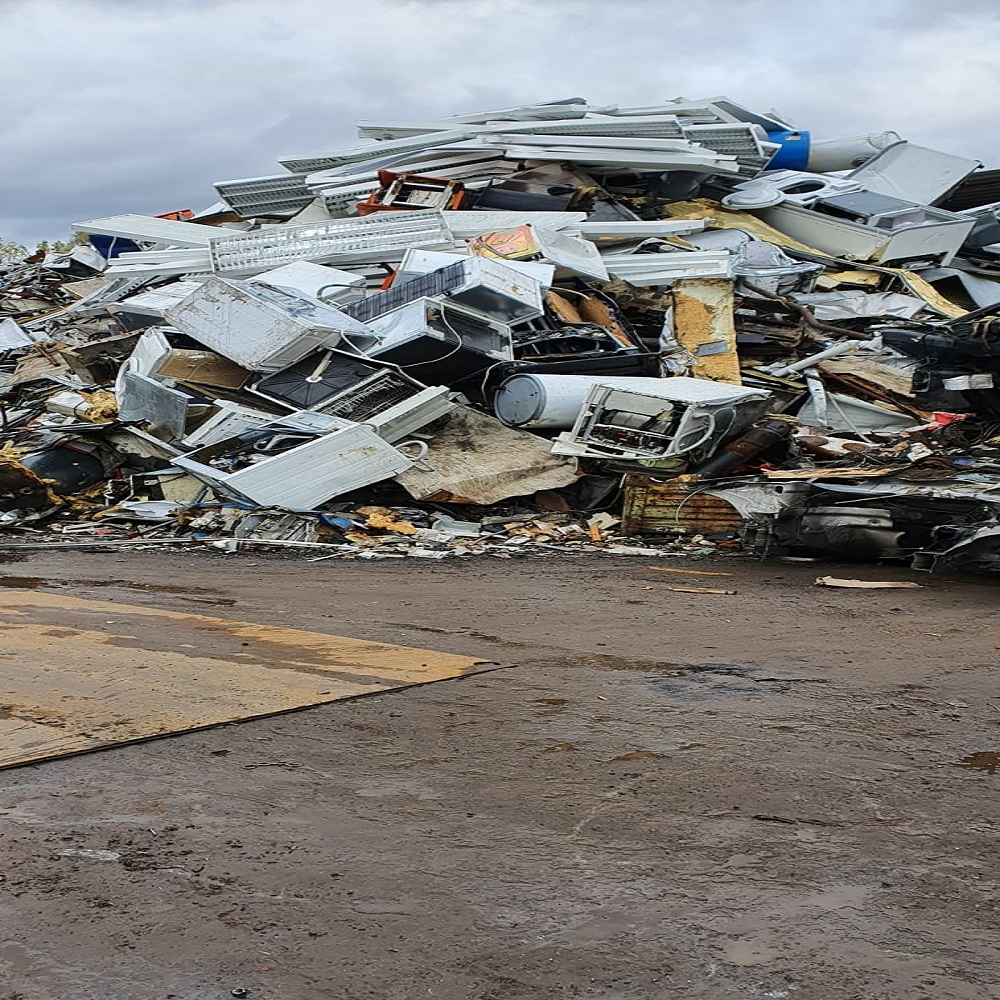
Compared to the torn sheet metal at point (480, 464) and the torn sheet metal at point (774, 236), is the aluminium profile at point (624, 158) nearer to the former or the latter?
the torn sheet metal at point (774, 236)

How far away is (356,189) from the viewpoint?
59.1 feet

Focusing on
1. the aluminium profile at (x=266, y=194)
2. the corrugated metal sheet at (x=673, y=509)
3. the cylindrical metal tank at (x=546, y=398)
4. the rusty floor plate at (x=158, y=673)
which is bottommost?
the corrugated metal sheet at (x=673, y=509)

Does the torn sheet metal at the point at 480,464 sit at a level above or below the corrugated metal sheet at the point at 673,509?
above

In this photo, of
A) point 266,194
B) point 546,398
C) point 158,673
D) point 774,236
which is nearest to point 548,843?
point 158,673

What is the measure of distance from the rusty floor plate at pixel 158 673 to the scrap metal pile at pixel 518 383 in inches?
150

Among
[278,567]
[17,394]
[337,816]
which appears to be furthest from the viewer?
[17,394]

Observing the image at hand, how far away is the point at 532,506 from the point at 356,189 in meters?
9.02

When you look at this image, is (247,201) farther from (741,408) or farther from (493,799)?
(493,799)

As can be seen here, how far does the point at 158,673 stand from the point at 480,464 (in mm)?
6132

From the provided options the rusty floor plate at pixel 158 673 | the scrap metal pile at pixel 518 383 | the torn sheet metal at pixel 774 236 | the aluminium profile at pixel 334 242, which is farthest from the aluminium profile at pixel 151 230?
the rusty floor plate at pixel 158 673

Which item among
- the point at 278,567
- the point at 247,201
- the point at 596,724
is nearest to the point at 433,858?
the point at 596,724

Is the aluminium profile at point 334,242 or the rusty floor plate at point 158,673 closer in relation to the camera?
the rusty floor plate at point 158,673

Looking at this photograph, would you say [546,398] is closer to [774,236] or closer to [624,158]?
[624,158]

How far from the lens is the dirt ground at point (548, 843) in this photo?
91.1 inches
